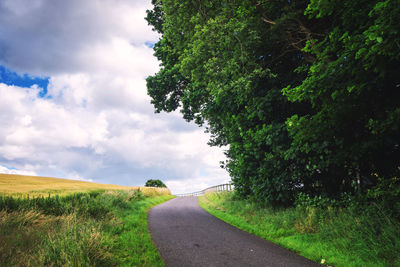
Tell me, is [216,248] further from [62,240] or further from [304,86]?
[304,86]

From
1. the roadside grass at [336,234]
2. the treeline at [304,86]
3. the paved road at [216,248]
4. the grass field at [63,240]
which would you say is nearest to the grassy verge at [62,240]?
the grass field at [63,240]

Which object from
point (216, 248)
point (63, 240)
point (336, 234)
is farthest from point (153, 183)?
point (336, 234)

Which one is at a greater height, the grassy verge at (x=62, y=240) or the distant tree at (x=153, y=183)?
the distant tree at (x=153, y=183)

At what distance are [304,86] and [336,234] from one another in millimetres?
→ 4754

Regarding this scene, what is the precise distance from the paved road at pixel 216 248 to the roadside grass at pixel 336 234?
21.3 inches

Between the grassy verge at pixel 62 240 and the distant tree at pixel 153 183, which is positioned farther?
the distant tree at pixel 153 183

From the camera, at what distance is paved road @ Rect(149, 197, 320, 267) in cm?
556

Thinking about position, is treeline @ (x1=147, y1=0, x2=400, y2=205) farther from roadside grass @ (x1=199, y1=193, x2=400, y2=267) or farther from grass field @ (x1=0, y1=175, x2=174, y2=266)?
grass field @ (x1=0, y1=175, x2=174, y2=266)

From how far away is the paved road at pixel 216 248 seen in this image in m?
5.56

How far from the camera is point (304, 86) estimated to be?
6.45 meters

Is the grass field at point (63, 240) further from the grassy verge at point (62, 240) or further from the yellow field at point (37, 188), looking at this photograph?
the yellow field at point (37, 188)

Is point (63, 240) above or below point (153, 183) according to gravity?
below

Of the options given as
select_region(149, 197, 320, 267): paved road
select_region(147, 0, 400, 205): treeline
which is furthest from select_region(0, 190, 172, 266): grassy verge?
select_region(147, 0, 400, 205): treeline

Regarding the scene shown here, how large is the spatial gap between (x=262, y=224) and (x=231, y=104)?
6.42 metres
